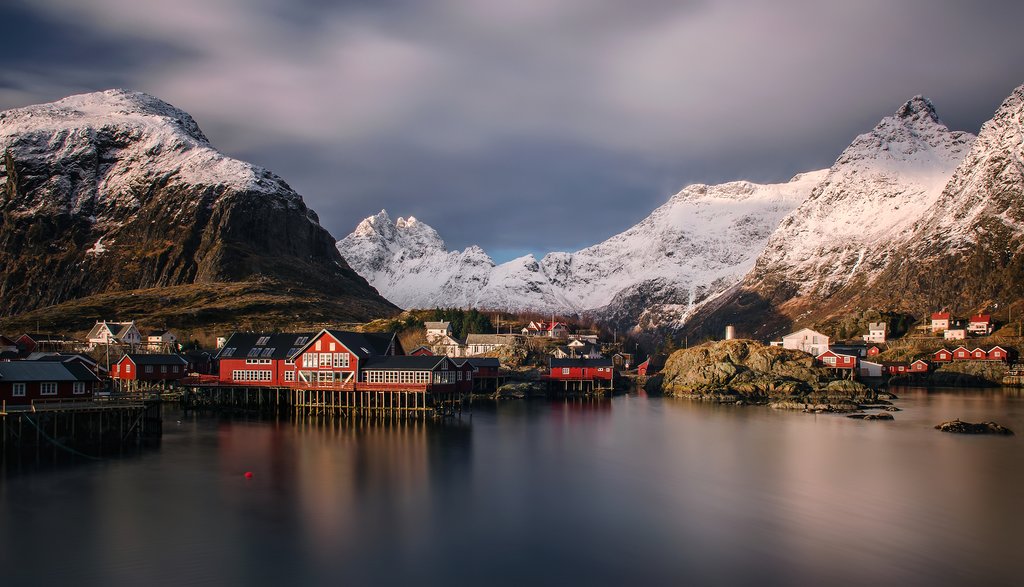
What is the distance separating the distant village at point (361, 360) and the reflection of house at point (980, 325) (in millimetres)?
145

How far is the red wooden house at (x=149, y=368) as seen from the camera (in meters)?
73.7

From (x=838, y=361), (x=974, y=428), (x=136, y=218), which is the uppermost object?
(x=136, y=218)

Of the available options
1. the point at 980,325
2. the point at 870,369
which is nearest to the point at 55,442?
the point at 870,369

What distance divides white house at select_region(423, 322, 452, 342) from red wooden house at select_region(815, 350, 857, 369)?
173 ft

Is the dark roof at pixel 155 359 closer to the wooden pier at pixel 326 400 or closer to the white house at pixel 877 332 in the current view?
the wooden pier at pixel 326 400

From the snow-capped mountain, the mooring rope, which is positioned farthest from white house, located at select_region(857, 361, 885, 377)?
the mooring rope

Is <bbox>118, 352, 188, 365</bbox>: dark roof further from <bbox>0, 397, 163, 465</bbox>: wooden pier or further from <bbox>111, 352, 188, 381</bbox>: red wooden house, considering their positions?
<bbox>0, 397, 163, 465</bbox>: wooden pier

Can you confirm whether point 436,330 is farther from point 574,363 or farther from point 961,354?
point 961,354

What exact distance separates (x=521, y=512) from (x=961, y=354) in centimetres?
9797

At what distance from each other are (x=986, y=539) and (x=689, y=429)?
3159cm

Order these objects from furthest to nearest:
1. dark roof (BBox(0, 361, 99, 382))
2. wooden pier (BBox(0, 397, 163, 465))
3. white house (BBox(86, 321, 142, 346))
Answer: white house (BBox(86, 321, 142, 346)) → dark roof (BBox(0, 361, 99, 382)) → wooden pier (BBox(0, 397, 163, 465))

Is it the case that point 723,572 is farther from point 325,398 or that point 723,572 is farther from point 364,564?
point 325,398

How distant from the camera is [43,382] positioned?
45031mm

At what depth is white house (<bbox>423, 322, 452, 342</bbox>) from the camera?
4596 inches
